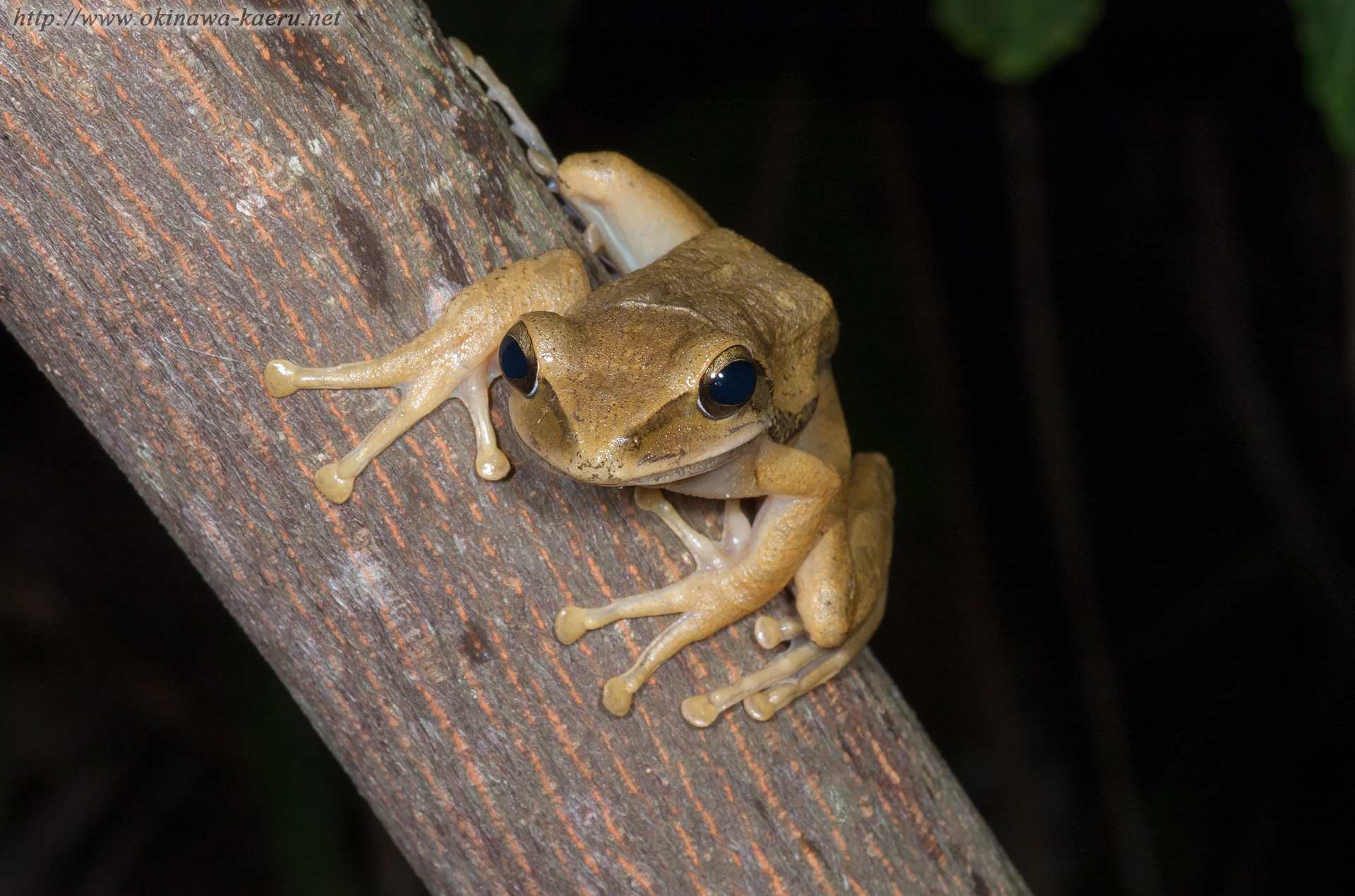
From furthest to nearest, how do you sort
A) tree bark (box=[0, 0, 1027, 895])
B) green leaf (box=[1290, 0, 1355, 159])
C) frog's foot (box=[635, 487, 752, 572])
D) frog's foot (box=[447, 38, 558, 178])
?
1. frog's foot (box=[447, 38, 558, 178])
2. green leaf (box=[1290, 0, 1355, 159])
3. frog's foot (box=[635, 487, 752, 572])
4. tree bark (box=[0, 0, 1027, 895])

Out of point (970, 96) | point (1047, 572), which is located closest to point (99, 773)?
point (1047, 572)

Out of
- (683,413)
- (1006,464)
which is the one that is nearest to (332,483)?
(683,413)

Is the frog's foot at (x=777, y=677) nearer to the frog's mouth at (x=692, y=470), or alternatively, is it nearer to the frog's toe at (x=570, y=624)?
the frog's toe at (x=570, y=624)

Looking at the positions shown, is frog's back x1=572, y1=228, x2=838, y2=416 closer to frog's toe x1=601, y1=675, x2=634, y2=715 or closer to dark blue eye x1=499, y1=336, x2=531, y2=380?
dark blue eye x1=499, y1=336, x2=531, y2=380

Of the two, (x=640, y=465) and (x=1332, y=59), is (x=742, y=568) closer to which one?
(x=640, y=465)

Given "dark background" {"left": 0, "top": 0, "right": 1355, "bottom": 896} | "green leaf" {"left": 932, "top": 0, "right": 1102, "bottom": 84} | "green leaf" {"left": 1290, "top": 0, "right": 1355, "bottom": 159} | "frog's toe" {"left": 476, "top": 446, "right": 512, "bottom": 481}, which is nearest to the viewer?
"frog's toe" {"left": 476, "top": 446, "right": 512, "bottom": 481}

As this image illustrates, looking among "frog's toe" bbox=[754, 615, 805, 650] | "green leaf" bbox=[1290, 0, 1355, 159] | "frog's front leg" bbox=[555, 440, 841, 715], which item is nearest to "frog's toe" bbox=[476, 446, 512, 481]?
"frog's front leg" bbox=[555, 440, 841, 715]
